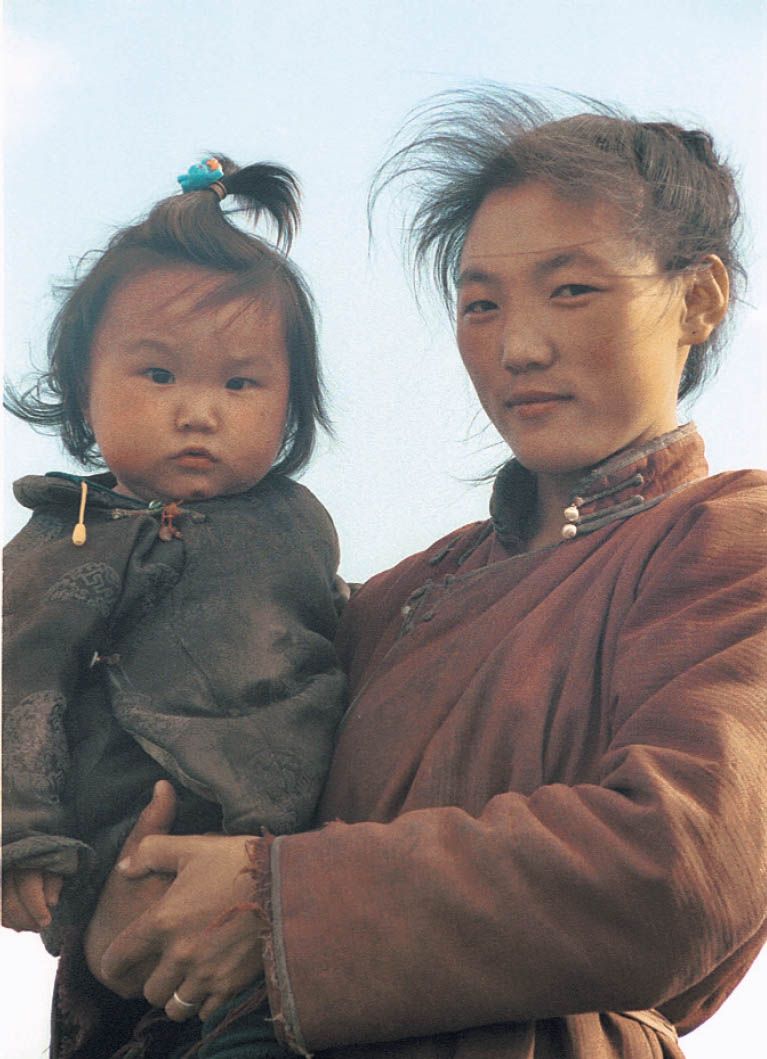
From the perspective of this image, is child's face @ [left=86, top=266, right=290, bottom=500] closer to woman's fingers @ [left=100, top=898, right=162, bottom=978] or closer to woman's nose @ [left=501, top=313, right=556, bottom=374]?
woman's nose @ [left=501, top=313, right=556, bottom=374]

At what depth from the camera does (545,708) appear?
232cm

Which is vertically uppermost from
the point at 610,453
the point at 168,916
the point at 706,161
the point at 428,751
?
the point at 706,161

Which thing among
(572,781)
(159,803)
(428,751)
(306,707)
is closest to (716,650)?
(572,781)

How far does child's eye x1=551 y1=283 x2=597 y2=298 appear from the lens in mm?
2562

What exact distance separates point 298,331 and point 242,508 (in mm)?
288

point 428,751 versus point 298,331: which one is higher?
point 298,331

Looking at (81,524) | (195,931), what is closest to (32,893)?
(195,931)

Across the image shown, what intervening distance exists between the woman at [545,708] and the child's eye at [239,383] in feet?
1.08

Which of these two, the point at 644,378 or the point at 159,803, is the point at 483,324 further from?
the point at 159,803

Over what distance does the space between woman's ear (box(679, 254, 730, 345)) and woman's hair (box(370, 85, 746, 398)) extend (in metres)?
0.02

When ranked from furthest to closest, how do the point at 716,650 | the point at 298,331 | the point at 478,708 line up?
1. the point at 298,331
2. the point at 478,708
3. the point at 716,650

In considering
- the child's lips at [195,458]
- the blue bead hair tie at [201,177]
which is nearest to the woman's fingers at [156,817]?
the child's lips at [195,458]

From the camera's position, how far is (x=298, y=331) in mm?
2760

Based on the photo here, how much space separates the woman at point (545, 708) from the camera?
2.10m
